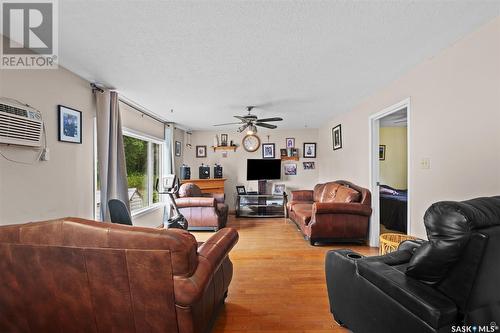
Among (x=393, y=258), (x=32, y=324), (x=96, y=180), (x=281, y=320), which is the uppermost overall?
(x=96, y=180)

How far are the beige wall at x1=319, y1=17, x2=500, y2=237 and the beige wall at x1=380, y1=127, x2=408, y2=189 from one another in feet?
11.1

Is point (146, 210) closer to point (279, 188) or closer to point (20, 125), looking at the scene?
point (20, 125)

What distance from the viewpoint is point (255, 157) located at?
21.0ft

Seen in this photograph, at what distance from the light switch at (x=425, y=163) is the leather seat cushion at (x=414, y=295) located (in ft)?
4.93

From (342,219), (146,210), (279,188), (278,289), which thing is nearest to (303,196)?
(279,188)

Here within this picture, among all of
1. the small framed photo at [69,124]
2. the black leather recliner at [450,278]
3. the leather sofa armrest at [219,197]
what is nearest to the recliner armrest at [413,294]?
the black leather recliner at [450,278]

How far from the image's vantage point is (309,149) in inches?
251

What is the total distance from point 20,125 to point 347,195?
13.6 ft

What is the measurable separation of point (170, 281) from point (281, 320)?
1.20 meters

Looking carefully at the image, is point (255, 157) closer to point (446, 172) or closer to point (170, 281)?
point (446, 172)

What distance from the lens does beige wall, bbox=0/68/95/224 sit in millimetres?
1916

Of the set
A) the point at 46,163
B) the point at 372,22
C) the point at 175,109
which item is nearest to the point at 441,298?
the point at 372,22

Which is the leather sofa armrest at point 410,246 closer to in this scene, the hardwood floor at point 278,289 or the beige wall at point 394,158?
the hardwood floor at point 278,289

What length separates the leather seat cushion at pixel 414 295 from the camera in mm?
1060
